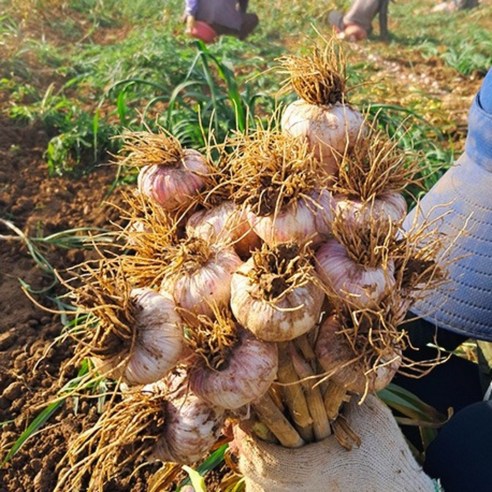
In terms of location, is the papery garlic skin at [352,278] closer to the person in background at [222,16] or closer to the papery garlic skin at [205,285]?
the papery garlic skin at [205,285]

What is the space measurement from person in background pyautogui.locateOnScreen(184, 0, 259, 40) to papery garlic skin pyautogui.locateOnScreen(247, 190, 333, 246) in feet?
17.1

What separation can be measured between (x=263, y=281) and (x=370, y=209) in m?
0.23

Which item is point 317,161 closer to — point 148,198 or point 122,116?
point 148,198

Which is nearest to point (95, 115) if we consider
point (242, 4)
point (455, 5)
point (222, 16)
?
point (222, 16)

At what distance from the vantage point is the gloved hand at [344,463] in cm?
126

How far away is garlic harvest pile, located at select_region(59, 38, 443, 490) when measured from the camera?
991 millimetres

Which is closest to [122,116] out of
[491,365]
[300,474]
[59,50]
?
[491,365]

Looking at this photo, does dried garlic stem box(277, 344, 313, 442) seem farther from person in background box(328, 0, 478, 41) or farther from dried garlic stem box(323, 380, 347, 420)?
person in background box(328, 0, 478, 41)

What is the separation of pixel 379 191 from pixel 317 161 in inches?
4.6

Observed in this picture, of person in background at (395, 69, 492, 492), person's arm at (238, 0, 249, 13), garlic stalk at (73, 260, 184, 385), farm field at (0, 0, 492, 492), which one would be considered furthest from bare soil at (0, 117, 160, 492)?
person's arm at (238, 0, 249, 13)

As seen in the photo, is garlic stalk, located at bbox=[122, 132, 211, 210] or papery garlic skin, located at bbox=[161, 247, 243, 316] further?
garlic stalk, located at bbox=[122, 132, 211, 210]

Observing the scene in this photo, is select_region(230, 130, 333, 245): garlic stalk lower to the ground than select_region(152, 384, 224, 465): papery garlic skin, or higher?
higher

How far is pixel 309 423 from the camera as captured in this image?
1.24 metres

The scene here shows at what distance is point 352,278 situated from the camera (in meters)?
1.02
